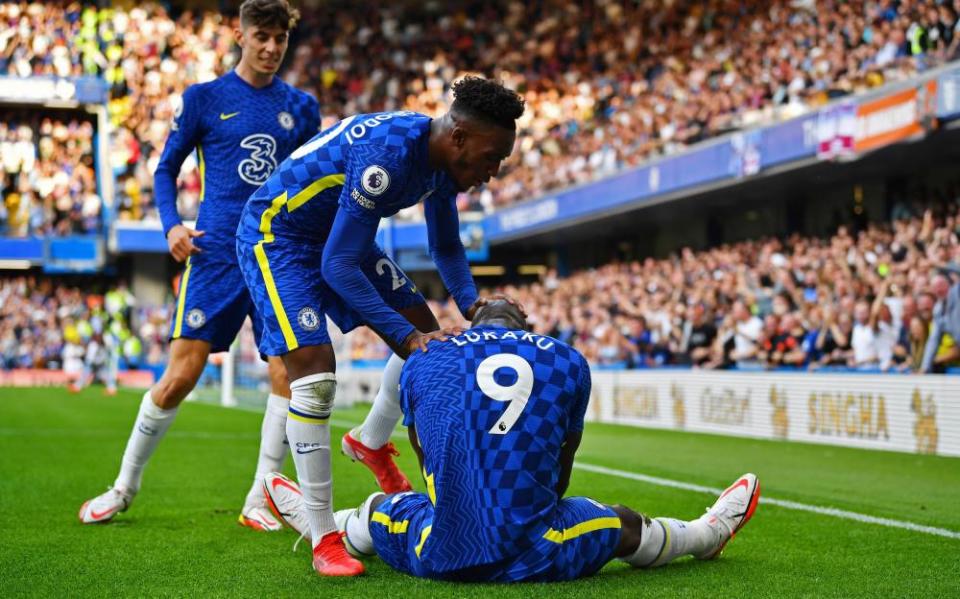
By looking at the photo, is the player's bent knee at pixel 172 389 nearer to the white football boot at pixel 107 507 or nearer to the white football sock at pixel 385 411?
the white football boot at pixel 107 507

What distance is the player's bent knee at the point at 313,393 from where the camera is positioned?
4.46m

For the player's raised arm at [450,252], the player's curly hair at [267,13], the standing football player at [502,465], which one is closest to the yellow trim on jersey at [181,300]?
the player's curly hair at [267,13]

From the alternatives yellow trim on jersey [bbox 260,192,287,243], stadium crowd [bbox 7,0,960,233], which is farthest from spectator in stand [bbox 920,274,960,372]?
yellow trim on jersey [bbox 260,192,287,243]

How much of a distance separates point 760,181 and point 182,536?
1602cm

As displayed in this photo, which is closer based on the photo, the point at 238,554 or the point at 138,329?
the point at 238,554

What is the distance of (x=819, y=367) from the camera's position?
43.8ft

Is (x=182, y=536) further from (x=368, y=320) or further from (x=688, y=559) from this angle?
(x=688, y=559)

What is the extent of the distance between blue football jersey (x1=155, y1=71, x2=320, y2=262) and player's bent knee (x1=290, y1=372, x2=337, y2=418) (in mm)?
1346

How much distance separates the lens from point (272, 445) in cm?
575

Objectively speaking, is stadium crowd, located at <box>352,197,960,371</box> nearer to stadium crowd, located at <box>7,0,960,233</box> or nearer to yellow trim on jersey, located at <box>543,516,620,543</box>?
stadium crowd, located at <box>7,0,960,233</box>

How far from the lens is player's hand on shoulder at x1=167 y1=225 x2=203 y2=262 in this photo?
544 cm

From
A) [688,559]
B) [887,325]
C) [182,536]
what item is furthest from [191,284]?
[887,325]

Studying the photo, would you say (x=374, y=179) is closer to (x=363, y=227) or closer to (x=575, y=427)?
(x=363, y=227)

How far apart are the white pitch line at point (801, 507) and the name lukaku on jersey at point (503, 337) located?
2.59m
